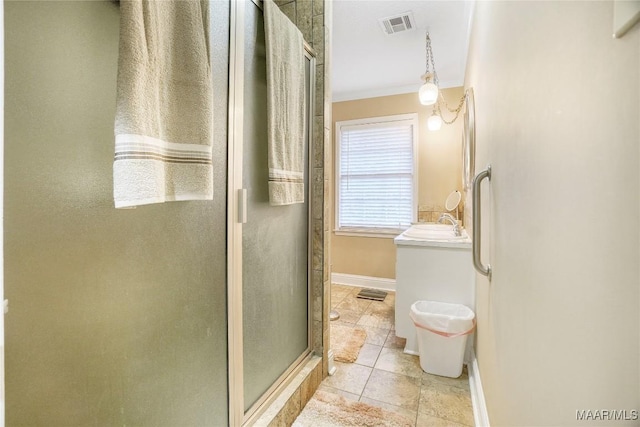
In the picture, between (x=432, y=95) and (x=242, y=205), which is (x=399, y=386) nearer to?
(x=242, y=205)

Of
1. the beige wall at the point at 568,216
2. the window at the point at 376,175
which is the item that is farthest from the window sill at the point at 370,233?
the beige wall at the point at 568,216

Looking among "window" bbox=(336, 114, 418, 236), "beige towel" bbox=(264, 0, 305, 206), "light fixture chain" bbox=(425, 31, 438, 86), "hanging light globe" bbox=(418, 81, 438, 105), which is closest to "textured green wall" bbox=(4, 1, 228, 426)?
"beige towel" bbox=(264, 0, 305, 206)

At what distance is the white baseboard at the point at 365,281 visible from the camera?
3.81 meters

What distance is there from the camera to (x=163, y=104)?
A: 33.5 inches

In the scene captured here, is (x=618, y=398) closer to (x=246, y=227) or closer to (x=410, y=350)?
(x=246, y=227)

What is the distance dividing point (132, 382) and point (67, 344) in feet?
0.73

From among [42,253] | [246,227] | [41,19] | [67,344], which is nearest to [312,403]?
[246,227]

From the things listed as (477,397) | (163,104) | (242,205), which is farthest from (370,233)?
(163,104)

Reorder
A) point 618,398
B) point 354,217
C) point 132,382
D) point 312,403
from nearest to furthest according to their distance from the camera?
1. point 618,398
2. point 132,382
3. point 312,403
4. point 354,217

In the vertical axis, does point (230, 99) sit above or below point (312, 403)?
above

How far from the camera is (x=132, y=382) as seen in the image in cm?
84

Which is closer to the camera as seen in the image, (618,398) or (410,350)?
(618,398)

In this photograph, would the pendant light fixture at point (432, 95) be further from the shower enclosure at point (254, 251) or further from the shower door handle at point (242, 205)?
the shower door handle at point (242, 205)

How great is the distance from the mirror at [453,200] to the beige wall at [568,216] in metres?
2.35
